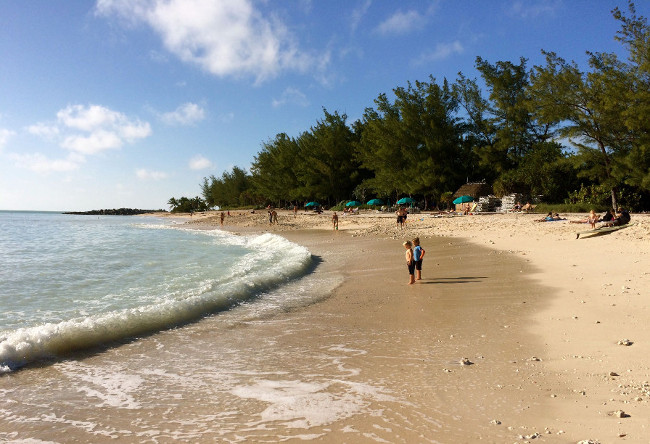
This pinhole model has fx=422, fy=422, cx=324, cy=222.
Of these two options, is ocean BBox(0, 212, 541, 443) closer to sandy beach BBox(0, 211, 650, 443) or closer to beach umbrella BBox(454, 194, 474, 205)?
sandy beach BBox(0, 211, 650, 443)

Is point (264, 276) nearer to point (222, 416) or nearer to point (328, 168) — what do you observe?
point (222, 416)

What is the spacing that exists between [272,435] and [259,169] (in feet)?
303

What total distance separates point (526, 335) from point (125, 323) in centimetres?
696

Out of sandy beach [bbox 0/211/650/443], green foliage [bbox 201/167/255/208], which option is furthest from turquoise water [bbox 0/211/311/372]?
green foliage [bbox 201/167/255/208]

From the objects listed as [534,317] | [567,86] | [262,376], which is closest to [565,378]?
[534,317]

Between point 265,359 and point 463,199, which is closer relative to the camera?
point 265,359

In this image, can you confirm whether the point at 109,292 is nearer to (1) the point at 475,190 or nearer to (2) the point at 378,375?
(2) the point at 378,375

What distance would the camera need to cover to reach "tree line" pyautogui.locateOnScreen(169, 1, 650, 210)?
3094 cm

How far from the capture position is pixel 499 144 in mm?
47969

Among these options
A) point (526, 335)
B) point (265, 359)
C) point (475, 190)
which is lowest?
point (265, 359)

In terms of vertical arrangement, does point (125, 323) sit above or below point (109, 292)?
above

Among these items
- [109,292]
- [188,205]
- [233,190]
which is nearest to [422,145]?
[109,292]

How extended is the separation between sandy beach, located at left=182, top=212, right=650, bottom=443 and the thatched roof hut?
3074cm

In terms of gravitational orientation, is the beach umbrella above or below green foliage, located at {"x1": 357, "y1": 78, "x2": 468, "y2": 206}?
below
